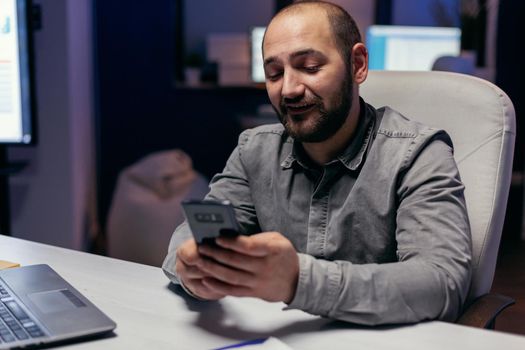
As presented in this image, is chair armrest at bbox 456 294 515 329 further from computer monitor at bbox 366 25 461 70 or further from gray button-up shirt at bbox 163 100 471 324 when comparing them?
computer monitor at bbox 366 25 461 70

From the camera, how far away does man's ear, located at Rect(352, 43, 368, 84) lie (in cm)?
141

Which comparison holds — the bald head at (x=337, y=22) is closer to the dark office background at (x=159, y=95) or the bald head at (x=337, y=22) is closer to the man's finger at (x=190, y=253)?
the man's finger at (x=190, y=253)

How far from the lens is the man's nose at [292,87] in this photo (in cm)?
130

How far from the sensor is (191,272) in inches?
40.7

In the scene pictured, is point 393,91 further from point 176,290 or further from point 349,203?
point 176,290

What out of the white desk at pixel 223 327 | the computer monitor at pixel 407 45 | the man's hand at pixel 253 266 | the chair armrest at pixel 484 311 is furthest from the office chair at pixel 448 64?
the man's hand at pixel 253 266

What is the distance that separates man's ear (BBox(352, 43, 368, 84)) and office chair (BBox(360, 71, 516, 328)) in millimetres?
128

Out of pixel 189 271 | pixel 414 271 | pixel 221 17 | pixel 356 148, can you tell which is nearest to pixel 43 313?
pixel 189 271

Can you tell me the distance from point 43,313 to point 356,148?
0.66 metres

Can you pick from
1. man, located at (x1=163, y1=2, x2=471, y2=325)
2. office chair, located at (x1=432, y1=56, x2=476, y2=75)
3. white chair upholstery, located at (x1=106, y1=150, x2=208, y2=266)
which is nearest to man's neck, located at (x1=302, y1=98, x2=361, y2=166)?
man, located at (x1=163, y1=2, x2=471, y2=325)

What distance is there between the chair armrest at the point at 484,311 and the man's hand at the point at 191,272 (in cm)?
42

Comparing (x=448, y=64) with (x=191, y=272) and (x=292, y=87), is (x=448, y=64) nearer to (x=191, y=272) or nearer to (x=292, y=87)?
(x=292, y=87)

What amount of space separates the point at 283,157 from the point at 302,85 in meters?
0.19

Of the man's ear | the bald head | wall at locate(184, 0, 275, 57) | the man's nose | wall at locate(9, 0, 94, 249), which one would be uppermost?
wall at locate(184, 0, 275, 57)
